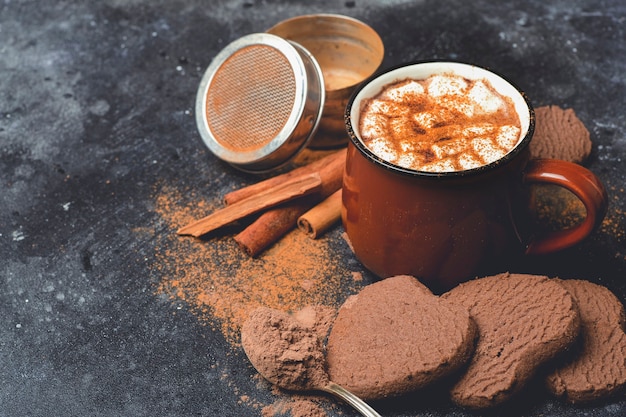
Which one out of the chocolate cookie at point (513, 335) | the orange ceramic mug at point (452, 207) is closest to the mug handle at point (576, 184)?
the orange ceramic mug at point (452, 207)

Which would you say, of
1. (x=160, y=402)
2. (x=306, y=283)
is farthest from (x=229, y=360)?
(x=306, y=283)

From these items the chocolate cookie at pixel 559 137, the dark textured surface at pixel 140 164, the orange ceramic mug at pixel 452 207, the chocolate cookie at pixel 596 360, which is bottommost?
the dark textured surface at pixel 140 164

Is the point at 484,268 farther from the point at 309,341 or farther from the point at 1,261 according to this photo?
the point at 1,261

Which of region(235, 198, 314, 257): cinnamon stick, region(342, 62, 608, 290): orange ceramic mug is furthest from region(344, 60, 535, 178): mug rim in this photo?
region(235, 198, 314, 257): cinnamon stick

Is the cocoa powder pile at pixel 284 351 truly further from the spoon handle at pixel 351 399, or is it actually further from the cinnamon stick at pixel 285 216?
the cinnamon stick at pixel 285 216

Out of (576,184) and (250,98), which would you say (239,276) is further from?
(576,184)

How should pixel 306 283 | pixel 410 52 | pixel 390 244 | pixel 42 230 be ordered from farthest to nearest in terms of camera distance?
pixel 410 52
pixel 42 230
pixel 306 283
pixel 390 244

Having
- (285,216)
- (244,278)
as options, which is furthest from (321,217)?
(244,278)
